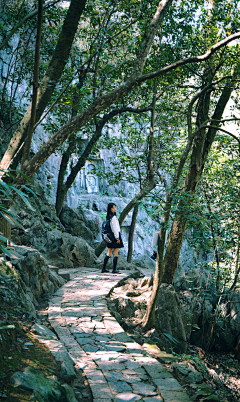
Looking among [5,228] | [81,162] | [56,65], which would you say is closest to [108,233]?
[5,228]

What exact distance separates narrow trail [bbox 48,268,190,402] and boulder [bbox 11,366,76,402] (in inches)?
20.0

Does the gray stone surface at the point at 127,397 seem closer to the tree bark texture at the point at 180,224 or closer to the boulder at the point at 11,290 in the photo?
the boulder at the point at 11,290

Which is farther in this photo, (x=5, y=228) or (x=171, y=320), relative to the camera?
(x=171, y=320)

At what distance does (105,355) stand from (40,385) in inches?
64.1

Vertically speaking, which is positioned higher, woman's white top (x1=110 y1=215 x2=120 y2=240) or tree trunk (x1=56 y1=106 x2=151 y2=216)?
tree trunk (x1=56 y1=106 x2=151 y2=216)

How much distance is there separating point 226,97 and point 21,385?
291 inches

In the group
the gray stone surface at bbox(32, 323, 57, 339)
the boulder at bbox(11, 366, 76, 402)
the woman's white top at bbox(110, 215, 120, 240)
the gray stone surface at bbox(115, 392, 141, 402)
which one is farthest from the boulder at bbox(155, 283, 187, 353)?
the boulder at bbox(11, 366, 76, 402)

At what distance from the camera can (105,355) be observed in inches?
145

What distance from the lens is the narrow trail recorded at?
296 cm

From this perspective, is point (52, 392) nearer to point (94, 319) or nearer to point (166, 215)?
point (94, 319)

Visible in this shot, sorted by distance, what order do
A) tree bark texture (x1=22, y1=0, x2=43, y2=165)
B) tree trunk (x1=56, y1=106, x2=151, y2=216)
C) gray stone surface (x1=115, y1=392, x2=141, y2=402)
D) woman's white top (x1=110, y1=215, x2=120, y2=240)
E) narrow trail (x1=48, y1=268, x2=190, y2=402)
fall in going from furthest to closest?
tree trunk (x1=56, y1=106, x2=151, y2=216)
woman's white top (x1=110, y1=215, x2=120, y2=240)
tree bark texture (x1=22, y1=0, x2=43, y2=165)
narrow trail (x1=48, y1=268, x2=190, y2=402)
gray stone surface (x1=115, y1=392, x2=141, y2=402)

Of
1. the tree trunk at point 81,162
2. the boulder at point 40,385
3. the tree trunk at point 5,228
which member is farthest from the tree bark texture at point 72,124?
the tree trunk at point 81,162

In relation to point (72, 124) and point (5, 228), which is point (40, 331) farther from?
point (72, 124)

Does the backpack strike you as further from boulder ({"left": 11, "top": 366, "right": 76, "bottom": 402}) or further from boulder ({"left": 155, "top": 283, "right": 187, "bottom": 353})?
boulder ({"left": 11, "top": 366, "right": 76, "bottom": 402})
